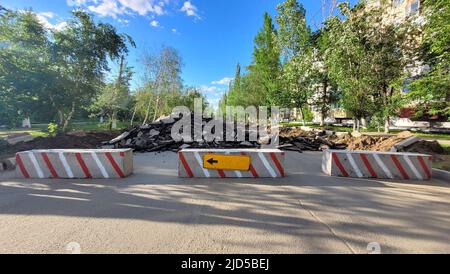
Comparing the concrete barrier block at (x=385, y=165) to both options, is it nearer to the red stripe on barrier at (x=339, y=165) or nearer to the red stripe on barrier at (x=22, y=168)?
the red stripe on barrier at (x=339, y=165)

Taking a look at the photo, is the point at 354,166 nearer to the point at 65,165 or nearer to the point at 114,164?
the point at 114,164

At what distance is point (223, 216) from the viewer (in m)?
3.19

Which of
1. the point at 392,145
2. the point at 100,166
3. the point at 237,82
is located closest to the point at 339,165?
the point at 392,145

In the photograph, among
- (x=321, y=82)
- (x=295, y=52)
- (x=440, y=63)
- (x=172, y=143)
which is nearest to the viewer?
(x=440, y=63)

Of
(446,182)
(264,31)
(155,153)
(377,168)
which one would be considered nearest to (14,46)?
(155,153)

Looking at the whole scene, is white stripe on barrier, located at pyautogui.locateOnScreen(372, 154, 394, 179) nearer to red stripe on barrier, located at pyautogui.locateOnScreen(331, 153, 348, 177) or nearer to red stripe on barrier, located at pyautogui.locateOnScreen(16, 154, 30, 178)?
red stripe on barrier, located at pyautogui.locateOnScreen(331, 153, 348, 177)

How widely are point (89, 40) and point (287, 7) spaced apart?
18.6 meters

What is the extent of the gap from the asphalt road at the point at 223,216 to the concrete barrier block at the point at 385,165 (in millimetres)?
392

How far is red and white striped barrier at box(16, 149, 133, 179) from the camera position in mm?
5332

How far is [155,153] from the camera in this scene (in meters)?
9.35

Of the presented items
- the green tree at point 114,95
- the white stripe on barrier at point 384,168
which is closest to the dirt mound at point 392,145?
the white stripe on barrier at point 384,168

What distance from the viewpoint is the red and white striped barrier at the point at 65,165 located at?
17.5 ft

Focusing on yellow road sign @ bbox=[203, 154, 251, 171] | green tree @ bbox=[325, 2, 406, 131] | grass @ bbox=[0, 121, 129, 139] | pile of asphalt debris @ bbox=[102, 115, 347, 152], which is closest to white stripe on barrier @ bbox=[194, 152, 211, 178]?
yellow road sign @ bbox=[203, 154, 251, 171]

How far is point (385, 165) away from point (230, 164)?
13.9ft
